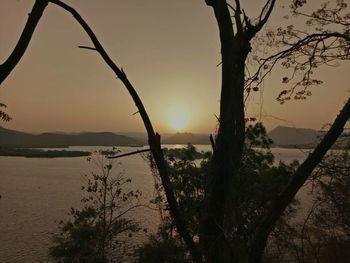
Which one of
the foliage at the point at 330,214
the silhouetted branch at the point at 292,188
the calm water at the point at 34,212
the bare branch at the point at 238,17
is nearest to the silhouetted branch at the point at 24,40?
the bare branch at the point at 238,17

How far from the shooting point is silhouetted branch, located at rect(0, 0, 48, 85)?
8.46 feet

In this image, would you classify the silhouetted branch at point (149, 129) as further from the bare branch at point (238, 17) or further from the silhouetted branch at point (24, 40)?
the bare branch at point (238, 17)

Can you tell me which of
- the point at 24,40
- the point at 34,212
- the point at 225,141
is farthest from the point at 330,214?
the point at 34,212

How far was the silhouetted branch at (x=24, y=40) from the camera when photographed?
2.58 metres

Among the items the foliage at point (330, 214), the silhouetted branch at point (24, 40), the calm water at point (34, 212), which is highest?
the silhouetted branch at point (24, 40)

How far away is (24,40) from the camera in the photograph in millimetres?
2613

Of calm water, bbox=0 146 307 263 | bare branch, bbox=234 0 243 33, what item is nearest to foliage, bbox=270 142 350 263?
bare branch, bbox=234 0 243 33

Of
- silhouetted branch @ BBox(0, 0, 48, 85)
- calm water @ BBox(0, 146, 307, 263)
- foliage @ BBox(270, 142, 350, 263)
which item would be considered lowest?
calm water @ BBox(0, 146, 307, 263)

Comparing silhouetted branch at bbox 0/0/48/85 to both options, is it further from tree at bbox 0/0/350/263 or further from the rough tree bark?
the rough tree bark

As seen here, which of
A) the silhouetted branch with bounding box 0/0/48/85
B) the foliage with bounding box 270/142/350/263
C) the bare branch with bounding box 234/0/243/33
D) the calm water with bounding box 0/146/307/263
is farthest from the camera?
the calm water with bounding box 0/146/307/263

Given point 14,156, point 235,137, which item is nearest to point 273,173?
point 235,137

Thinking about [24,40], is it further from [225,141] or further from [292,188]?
[292,188]

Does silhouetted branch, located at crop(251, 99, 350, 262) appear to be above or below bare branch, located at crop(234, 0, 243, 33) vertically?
below

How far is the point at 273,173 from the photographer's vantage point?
15797 millimetres
